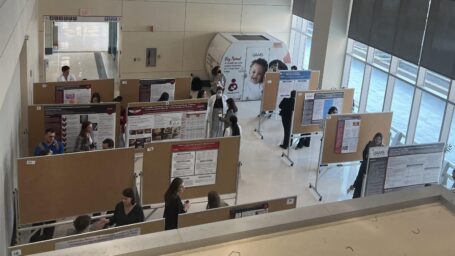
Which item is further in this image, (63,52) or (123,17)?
(63,52)

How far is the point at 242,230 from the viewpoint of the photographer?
2146mm

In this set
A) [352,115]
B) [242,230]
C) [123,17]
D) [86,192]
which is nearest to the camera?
[242,230]

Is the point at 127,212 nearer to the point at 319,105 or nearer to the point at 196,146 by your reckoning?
the point at 196,146

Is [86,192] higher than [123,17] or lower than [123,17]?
lower

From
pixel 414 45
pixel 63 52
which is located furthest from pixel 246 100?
pixel 63 52

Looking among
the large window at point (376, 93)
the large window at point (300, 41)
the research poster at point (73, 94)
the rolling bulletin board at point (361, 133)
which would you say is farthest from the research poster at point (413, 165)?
the large window at point (300, 41)

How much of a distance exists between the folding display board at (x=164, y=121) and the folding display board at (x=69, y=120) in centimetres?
35

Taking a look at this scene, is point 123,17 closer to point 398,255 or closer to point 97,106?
point 97,106

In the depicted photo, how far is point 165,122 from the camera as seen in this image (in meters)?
9.23

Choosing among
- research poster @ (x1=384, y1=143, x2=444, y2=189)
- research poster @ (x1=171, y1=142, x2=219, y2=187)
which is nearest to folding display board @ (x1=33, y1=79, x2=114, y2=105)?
research poster @ (x1=171, y1=142, x2=219, y2=187)

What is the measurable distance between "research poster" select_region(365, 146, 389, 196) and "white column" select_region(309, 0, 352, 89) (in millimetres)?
6279

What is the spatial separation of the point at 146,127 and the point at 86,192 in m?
2.33

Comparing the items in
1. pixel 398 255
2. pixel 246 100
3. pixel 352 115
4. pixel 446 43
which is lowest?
pixel 246 100

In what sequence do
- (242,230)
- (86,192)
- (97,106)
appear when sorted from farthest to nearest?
(97,106) → (86,192) → (242,230)
